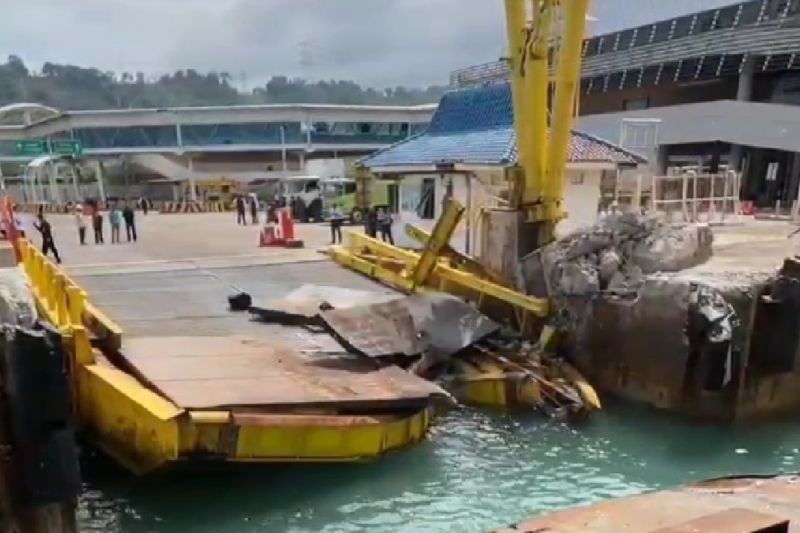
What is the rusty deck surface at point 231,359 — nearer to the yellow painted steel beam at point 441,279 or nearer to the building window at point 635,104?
the yellow painted steel beam at point 441,279

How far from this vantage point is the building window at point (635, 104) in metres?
39.2

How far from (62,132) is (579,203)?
166 ft

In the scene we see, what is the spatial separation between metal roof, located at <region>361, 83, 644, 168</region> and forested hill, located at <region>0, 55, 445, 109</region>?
8979cm

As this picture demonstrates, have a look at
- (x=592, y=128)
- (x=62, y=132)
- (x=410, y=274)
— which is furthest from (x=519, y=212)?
(x=62, y=132)

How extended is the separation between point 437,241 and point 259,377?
Answer: 5174 mm

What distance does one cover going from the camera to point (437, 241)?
13500 mm

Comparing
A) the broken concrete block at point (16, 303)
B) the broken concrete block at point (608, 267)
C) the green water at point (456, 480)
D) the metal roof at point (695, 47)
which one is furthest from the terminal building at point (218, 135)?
the broken concrete block at point (16, 303)

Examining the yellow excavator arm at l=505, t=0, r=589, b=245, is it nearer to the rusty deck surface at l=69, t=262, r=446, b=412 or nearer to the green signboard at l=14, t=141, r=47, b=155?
the rusty deck surface at l=69, t=262, r=446, b=412

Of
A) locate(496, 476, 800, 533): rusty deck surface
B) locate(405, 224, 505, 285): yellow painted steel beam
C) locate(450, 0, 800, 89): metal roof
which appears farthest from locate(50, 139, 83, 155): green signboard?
locate(496, 476, 800, 533): rusty deck surface

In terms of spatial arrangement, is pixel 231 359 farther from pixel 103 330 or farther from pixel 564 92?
pixel 564 92

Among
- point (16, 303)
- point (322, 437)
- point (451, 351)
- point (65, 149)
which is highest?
point (65, 149)

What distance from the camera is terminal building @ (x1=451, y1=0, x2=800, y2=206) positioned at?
98.4 ft

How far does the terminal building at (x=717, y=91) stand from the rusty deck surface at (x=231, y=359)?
17.0 m

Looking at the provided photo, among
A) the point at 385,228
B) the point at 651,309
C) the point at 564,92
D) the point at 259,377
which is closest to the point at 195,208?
the point at 385,228
